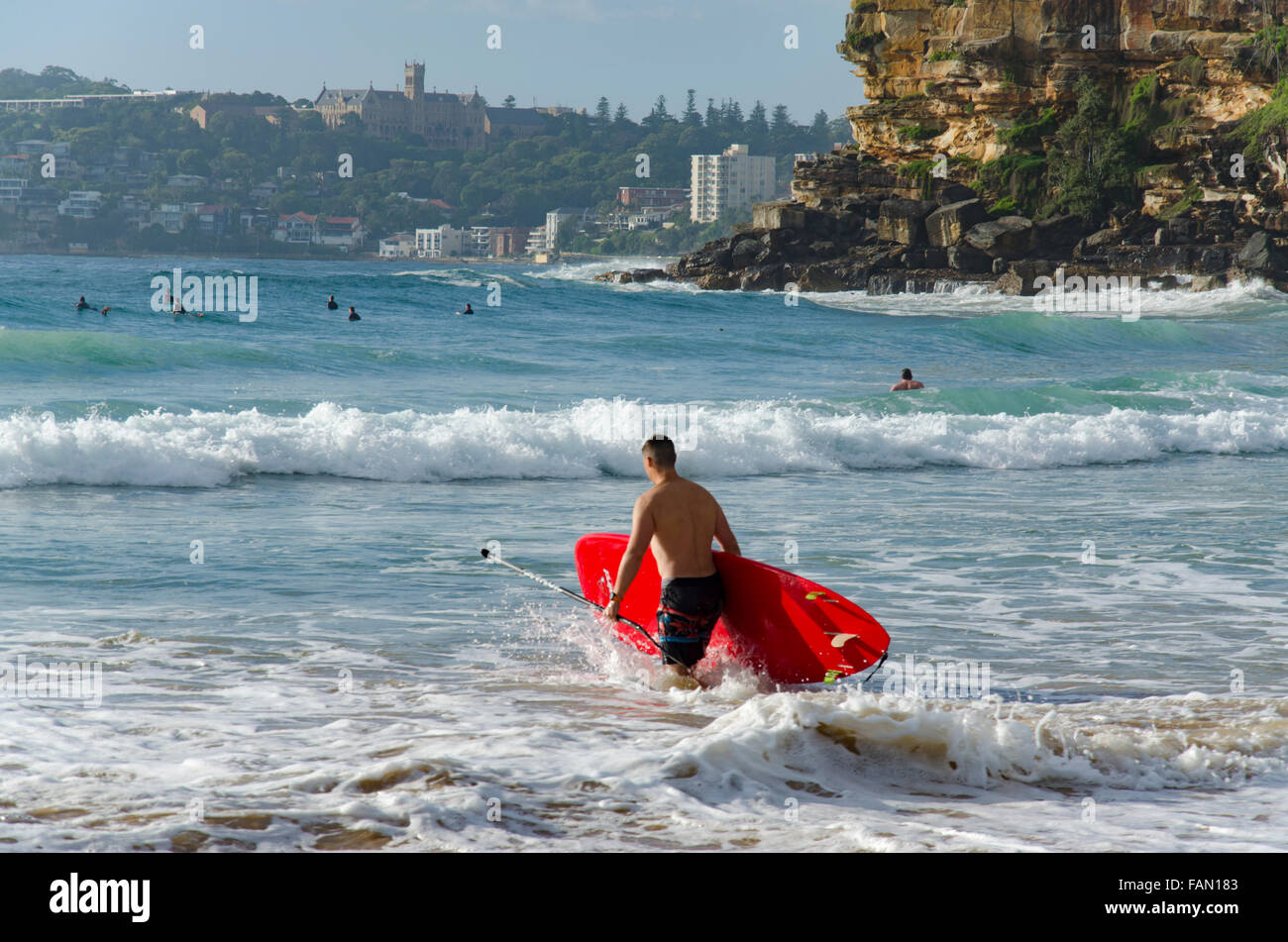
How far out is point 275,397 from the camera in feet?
55.5

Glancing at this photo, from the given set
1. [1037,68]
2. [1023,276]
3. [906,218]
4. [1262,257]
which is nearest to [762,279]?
[906,218]

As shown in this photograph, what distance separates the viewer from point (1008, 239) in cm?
4947

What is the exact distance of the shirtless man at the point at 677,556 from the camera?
17.6ft

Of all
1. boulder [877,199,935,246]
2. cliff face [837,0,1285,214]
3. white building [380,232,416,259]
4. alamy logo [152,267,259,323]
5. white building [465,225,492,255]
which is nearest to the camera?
alamy logo [152,267,259,323]

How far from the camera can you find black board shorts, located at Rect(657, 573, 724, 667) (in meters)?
5.40

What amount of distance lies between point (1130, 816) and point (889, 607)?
10.4 ft

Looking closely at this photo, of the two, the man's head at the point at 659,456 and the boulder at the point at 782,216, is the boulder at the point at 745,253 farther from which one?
the man's head at the point at 659,456

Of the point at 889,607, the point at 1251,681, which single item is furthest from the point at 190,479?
the point at 1251,681

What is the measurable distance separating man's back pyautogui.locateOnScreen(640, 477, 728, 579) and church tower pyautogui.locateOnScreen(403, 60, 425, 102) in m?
172

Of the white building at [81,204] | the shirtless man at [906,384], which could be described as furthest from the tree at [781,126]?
the shirtless man at [906,384]

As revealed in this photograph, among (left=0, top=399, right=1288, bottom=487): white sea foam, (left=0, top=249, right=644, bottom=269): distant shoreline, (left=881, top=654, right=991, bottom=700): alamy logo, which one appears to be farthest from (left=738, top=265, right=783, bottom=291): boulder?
(left=0, top=249, right=644, bottom=269): distant shoreline

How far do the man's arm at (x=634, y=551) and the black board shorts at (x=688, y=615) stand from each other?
0.19 metres
